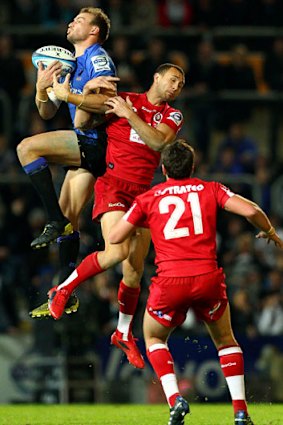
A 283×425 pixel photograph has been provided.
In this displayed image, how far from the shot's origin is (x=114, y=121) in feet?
35.4

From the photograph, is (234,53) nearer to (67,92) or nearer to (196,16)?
(196,16)

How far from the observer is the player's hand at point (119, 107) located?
10.3m

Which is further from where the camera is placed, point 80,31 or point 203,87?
point 203,87

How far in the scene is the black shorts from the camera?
10.7 meters

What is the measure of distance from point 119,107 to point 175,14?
418 inches

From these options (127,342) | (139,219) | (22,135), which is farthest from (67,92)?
(22,135)

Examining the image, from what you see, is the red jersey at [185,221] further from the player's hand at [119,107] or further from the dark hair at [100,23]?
the dark hair at [100,23]

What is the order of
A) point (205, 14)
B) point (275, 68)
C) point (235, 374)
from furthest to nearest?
point (205, 14) → point (275, 68) → point (235, 374)

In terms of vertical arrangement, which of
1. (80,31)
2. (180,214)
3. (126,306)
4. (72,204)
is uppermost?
(80,31)

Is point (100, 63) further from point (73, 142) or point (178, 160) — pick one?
point (178, 160)

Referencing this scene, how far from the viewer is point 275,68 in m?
19.7

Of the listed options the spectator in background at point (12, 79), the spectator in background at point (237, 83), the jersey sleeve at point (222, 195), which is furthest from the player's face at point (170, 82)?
the spectator in background at point (237, 83)

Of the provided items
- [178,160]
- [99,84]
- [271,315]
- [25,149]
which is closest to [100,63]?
[99,84]

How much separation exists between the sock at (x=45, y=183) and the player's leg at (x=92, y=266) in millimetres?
431
